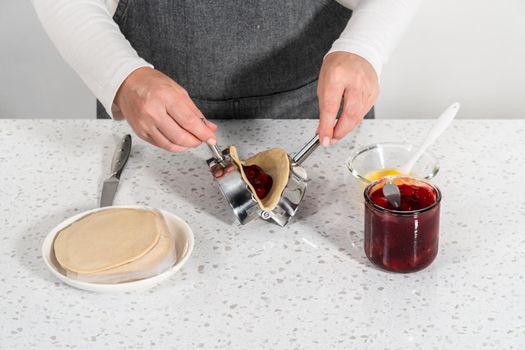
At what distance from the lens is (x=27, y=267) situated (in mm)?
1218

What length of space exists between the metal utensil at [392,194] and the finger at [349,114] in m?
0.17

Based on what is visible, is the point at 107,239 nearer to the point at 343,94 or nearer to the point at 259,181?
the point at 259,181

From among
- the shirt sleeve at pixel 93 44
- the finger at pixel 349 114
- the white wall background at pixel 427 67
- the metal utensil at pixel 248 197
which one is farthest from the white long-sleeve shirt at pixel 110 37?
the white wall background at pixel 427 67

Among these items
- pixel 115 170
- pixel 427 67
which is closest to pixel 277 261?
pixel 115 170

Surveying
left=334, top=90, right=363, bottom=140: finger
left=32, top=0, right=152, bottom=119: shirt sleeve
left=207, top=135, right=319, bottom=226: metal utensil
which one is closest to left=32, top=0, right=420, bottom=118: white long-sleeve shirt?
left=32, top=0, right=152, bottom=119: shirt sleeve

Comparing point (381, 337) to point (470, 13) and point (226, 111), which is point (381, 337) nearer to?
point (226, 111)

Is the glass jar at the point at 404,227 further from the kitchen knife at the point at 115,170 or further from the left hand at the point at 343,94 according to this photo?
the kitchen knife at the point at 115,170

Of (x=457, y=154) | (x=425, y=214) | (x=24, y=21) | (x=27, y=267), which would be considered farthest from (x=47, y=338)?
(x=24, y=21)

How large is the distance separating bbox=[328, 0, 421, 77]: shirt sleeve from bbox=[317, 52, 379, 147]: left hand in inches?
1.5

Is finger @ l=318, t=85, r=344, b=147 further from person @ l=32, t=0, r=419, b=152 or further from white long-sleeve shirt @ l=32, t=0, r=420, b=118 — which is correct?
white long-sleeve shirt @ l=32, t=0, r=420, b=118

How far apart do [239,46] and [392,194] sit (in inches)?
23.9

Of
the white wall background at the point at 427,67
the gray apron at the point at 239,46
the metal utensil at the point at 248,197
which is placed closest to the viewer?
the metal utensil at the point at 248,197

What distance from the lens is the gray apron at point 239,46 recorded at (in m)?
1.65

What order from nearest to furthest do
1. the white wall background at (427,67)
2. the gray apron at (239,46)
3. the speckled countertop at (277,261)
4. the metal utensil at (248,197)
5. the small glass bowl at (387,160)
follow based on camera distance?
the speckled countertop at (277,261) → the metal utensil at (248,197) → the small glass bowl at (387,160) → the gray apron at (239,46) → the white wall background at (427,67)
